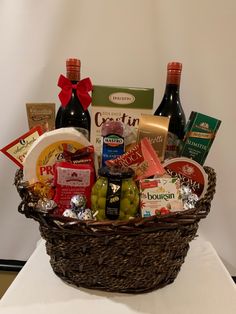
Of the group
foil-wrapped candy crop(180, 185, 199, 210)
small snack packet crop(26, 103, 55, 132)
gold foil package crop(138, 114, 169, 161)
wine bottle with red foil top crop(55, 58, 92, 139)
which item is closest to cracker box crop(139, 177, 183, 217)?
foil-wrapped candy crop(180, 185, 199, 210)

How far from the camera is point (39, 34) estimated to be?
3.25ft

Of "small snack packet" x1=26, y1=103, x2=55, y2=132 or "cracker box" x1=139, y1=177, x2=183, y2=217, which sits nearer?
"cracker box" x1=139, y1=177, x2=183, y2=217

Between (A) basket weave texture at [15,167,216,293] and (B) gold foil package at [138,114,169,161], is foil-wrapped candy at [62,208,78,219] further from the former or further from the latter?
(B) gold foil package at [138,114,169,161]

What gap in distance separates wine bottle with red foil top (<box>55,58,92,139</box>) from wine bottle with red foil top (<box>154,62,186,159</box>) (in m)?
0.20

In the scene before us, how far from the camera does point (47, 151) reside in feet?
2.41

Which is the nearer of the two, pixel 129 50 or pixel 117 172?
pixel 117 172

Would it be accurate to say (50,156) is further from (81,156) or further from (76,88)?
(76,88)

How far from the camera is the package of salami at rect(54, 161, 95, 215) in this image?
680mm

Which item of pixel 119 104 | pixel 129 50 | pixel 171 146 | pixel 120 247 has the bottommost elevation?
pixel 120 247

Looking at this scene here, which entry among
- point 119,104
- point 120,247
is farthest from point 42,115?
point 120,247

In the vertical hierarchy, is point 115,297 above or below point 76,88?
below

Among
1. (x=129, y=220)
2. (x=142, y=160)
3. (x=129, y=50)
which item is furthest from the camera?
(x=129, y=50)

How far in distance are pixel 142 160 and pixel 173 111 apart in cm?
25

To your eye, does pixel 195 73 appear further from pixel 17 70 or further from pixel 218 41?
pixel 17 70
